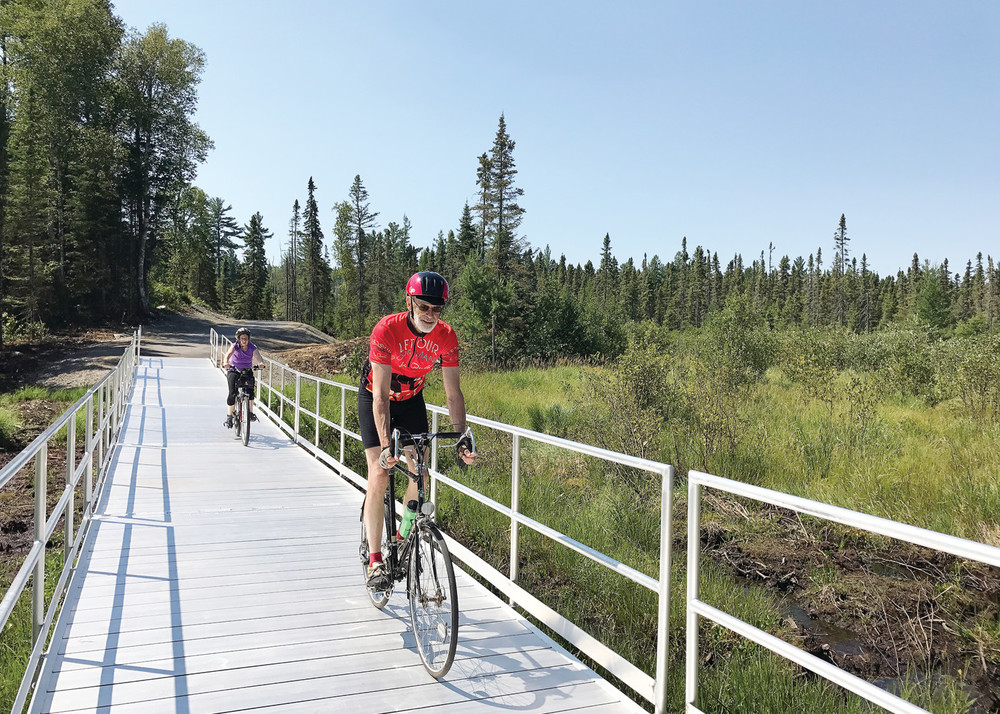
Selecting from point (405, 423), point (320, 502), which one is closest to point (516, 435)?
point (405, 423)

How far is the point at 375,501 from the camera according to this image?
4.16 meters

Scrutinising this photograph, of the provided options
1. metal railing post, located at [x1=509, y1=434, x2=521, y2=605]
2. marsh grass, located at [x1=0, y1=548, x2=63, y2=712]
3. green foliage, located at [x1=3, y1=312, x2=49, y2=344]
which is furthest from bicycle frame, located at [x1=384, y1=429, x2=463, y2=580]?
green foliage, located at [x1=3, y1=312, x2=49, y2=344]

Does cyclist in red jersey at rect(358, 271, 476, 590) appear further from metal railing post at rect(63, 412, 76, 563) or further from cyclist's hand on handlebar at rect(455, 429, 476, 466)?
metal railing post at rect(63, 412, 76, 563)

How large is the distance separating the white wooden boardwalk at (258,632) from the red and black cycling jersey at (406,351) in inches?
58.1

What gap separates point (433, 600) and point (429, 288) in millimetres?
1622

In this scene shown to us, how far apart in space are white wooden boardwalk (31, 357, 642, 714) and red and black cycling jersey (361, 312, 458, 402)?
148 centimetres

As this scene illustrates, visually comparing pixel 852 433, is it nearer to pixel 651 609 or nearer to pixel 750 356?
A: pixel 651 609

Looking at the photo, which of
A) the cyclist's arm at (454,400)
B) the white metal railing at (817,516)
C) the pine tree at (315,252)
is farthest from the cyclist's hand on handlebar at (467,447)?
the pine tree at (315,252)

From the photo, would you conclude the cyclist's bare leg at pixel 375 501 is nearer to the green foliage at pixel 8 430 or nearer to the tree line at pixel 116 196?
the green foliage at pixel 8 430

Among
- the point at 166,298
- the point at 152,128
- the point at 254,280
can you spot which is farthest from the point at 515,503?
the point at 254,280

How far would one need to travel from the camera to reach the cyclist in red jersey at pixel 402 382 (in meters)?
3.76

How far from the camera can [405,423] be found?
434cm

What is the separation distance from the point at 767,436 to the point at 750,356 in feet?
37.0

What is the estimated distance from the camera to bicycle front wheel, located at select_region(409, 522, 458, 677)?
3.36 metres
